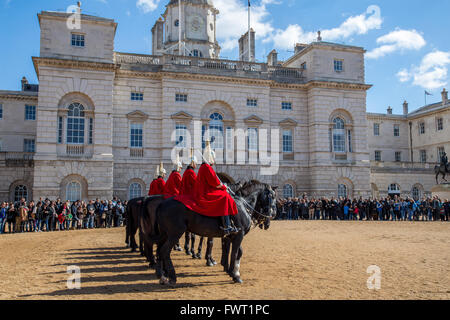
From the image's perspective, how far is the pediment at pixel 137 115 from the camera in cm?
3047

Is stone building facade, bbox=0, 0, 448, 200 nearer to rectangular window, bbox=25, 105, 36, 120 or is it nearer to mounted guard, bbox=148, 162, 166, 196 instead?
rectangular window, bbox=25, 105, 36, 120

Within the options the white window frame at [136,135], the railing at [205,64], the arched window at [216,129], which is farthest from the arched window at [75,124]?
the arched window at [216,129]

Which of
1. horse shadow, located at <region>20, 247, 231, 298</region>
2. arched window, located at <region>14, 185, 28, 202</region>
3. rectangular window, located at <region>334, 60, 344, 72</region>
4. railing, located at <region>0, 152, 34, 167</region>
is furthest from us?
rectangular window, located at <region>334, 60, 344, 72</region>

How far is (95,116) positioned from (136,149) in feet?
13.3

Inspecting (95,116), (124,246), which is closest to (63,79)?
(95,116)

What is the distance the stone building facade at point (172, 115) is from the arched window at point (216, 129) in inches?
3.6

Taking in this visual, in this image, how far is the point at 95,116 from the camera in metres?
28.9

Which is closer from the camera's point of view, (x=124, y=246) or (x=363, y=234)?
(x=124, y=246)

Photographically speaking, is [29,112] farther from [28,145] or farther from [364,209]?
[364,209]

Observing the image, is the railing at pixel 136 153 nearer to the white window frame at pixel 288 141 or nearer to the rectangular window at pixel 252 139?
the rectangular window at pixel 252 139

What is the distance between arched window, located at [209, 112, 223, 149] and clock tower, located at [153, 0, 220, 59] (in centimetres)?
982

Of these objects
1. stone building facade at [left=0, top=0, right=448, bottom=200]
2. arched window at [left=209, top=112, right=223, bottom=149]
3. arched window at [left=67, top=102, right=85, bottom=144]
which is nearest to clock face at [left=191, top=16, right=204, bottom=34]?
stone building facade at [left=0, top=0, right=448, bottom=200]

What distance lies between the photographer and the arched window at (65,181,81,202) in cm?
2823
